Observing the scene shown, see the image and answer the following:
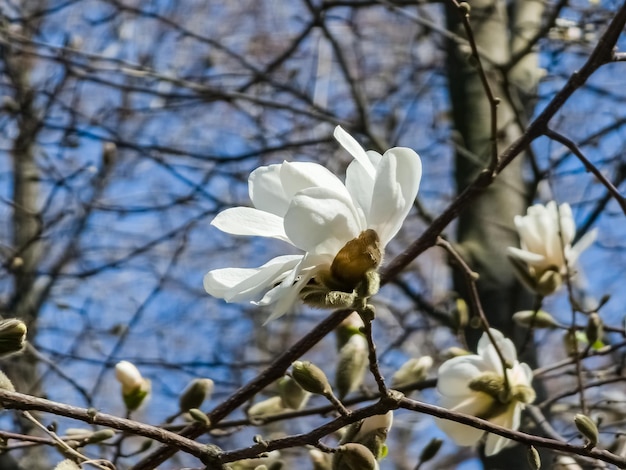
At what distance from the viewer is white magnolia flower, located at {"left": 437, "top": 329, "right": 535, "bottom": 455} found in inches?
53.4

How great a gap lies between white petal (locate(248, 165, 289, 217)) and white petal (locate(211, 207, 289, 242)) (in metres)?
0.05

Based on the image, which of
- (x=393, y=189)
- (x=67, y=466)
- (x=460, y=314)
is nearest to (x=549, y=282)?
(x=460, y=314)

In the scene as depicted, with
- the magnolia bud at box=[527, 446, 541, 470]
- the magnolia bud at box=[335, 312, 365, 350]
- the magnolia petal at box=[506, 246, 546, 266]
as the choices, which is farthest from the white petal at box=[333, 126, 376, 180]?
the magnolia petal at box=[506, 246, 546, 266]

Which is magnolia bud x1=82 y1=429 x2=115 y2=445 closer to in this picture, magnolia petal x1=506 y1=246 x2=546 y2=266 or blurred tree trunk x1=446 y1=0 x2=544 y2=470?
magnolia petal x1=506 y1=246 x2=546 y2=266

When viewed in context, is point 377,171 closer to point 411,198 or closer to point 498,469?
point 411,198

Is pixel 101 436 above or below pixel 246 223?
below

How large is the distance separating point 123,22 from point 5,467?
2979mm

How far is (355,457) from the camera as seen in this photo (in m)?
0.97

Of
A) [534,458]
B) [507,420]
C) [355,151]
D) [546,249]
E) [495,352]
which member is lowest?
[534,458]

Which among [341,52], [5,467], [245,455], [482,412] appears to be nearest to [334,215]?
[245,455]

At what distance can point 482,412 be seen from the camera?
1.37 m

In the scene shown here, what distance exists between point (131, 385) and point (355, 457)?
55 cm

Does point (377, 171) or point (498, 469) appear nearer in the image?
point (377, 171)

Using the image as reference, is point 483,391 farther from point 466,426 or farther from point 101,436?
point 101,436
